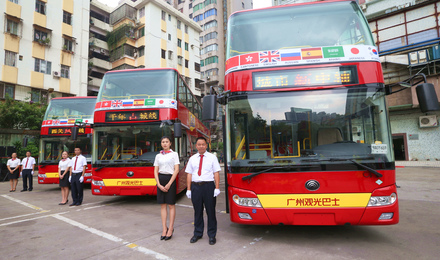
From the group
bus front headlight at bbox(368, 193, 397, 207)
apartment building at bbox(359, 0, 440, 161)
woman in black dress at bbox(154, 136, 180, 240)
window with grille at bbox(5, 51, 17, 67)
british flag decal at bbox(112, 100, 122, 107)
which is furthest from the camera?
window with grille at bbox(5, 51, 17, 67)

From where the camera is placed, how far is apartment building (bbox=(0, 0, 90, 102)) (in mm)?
20625

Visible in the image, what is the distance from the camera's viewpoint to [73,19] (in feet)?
82.7

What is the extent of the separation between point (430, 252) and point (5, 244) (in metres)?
6.46

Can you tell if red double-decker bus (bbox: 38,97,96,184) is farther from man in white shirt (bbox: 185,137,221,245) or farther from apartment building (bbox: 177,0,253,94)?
apartment building (bbox: 177,0,253,94)

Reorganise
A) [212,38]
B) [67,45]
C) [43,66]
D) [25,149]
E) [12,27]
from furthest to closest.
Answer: [212,38] < [67,45] < [43,66] < [12,27] < [25,149]

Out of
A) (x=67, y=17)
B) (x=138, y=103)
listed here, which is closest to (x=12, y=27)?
(x=67, y=17)

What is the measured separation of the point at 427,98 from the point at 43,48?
27.9 metres

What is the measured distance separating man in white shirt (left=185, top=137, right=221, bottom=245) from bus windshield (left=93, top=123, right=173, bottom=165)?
3.01 m

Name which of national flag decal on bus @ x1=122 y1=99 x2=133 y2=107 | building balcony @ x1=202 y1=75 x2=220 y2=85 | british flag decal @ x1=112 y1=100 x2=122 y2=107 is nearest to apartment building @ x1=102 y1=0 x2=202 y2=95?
building balcony @ x1=202 y1=75 x2=220 y2=85

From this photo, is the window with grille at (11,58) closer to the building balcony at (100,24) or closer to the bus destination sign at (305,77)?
the building balcony at (100,24)

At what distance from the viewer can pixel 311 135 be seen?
3656mm

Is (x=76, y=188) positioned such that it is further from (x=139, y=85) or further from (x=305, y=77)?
(x=305, y=77)

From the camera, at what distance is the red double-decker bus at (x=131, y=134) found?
675 centimetres

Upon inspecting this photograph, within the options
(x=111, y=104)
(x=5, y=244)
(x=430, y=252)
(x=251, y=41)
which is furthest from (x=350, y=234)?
(x=111, y=104)
